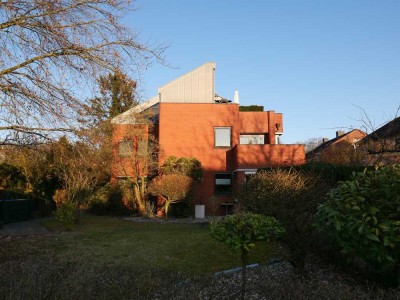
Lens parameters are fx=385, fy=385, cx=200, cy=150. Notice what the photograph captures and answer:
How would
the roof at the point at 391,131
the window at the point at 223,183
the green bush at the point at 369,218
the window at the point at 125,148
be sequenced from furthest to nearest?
1. the window at the point at 223,183
2. the window at the point at 125,148
3. the roof at the point at 391,131
4. the green bush at the point at 369,218

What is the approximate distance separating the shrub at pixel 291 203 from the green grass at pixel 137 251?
1.28m

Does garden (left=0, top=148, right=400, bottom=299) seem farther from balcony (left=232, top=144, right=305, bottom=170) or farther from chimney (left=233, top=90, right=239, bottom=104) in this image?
chimney (left=233, top=90, right=239, bottom=104)

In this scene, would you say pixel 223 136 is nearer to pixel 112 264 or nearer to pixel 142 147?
pixel 142 147

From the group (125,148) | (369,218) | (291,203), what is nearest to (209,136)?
(125,148)

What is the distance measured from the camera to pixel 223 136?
2442 centimetres

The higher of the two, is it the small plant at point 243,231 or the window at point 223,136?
the window at point 223,136

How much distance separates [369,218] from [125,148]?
19.7m

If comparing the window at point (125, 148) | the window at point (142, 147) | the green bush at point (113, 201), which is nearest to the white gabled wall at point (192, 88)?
the window at point (142, 147)

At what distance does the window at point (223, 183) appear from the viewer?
23812mm

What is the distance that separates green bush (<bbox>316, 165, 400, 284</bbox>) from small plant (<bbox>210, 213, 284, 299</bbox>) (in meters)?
0.69

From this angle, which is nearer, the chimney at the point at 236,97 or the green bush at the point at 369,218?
the green bush at the point at 369,218

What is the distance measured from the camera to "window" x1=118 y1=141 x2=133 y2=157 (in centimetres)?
2269

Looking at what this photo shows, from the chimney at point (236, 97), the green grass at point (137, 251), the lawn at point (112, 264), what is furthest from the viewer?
the chimney at point (236, 97)

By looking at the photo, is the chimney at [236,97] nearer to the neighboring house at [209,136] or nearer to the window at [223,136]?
the neighboring house at [209,136]
